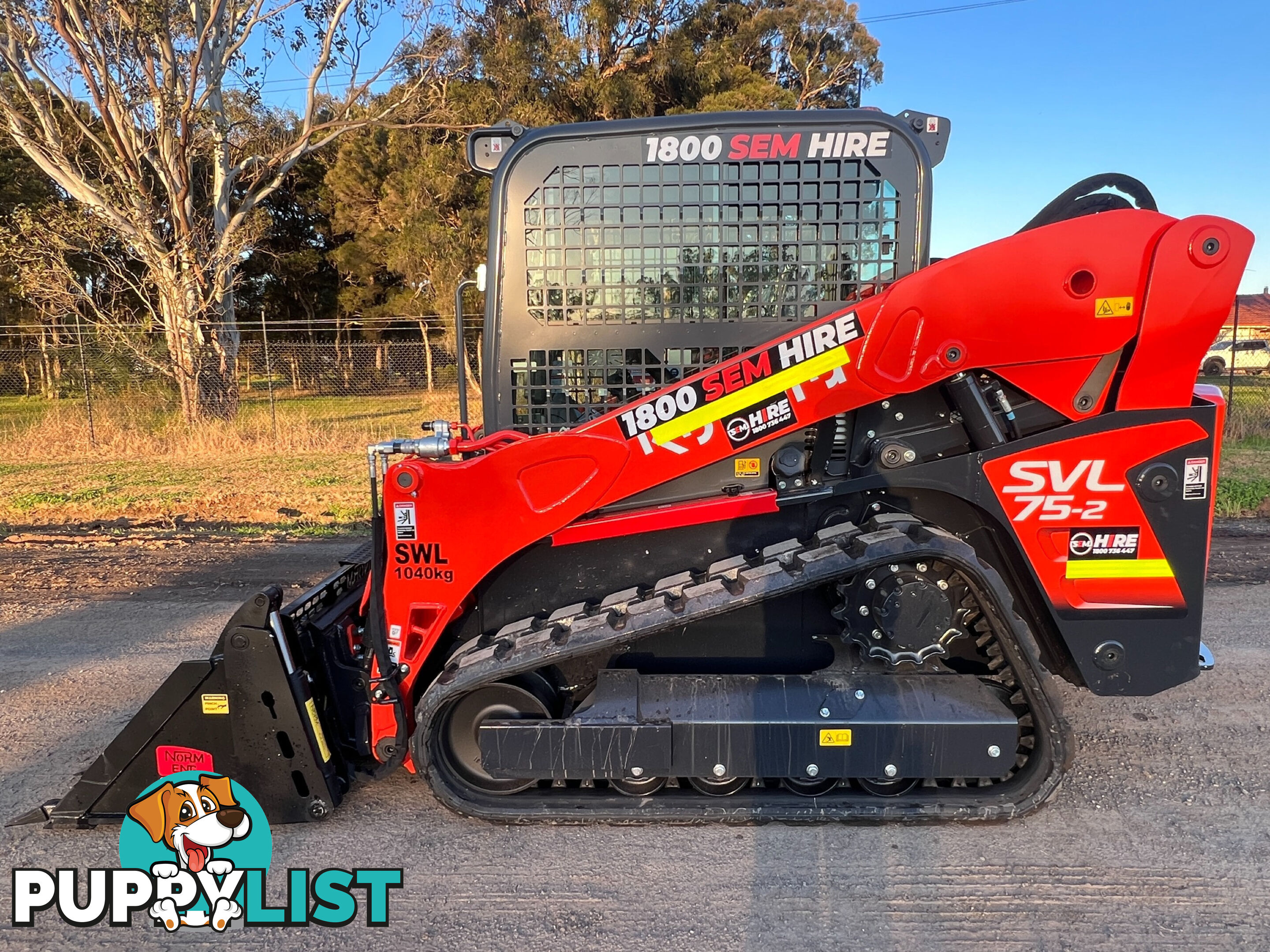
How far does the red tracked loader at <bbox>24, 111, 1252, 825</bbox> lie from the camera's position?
2830 mm

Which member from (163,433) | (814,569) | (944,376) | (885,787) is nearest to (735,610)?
(814,569)

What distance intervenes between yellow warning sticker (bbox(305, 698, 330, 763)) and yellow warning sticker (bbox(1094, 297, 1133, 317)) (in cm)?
309

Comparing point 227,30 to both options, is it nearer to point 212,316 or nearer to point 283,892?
point 212,316

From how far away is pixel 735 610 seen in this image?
120 inches

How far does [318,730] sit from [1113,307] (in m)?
3.19

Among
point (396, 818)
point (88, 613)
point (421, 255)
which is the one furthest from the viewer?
point (421, 255)

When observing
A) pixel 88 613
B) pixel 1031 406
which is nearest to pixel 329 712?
pixel 1031 406

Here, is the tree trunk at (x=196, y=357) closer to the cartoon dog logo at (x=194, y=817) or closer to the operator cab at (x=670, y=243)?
the operator cab at (x=670, y=243)

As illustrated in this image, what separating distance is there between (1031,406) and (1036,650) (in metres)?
0.87

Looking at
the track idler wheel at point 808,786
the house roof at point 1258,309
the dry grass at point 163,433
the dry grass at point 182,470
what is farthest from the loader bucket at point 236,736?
the house roof at point 1258,309

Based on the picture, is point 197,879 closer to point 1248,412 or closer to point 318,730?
point 318,730

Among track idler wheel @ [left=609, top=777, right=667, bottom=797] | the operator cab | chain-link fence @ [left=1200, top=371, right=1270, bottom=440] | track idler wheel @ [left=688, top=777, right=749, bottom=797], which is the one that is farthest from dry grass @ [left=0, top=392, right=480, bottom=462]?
chain-link fence @ [left=1200, top=371, right=1270, bottom=440]

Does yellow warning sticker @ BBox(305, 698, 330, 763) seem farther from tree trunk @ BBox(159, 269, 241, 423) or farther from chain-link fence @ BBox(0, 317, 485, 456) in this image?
tree trunk @ BBox(159, 269, 241, 423)

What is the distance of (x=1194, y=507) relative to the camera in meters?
2.91
